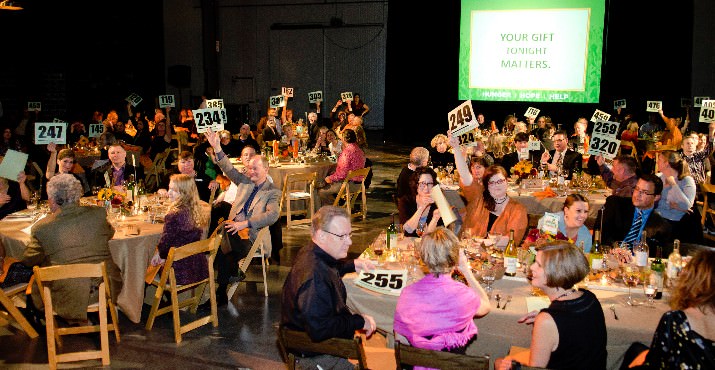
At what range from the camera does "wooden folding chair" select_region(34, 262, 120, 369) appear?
4.32m

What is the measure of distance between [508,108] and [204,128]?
1182 cm

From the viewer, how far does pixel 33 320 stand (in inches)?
213

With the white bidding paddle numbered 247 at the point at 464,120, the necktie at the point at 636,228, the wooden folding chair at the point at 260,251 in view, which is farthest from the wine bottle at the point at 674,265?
the wooden folding chair at the point at 260,251

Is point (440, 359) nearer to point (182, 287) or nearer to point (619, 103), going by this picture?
point (182, 287)

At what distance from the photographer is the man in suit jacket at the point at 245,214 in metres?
6.02

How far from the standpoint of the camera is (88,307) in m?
4.87

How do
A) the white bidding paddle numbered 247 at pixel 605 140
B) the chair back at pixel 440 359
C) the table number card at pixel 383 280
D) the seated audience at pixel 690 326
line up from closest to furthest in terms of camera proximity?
the seated audience at pixel 690 326
the chair back at pixel 440 359
the table number card at pixel 383 280
the white bidding paddle numbered 247 at pixel 605 140

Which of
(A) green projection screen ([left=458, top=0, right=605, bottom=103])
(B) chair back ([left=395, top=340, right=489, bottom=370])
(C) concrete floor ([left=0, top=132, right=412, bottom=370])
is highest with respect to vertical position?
(A) green projection screen ([left=458, top=0, right=605, bottom=103])

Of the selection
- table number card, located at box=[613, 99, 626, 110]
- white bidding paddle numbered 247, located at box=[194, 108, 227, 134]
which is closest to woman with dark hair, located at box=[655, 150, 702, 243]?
white bidding paddle numbered 247, located at box=[194, 108, 227, 134]

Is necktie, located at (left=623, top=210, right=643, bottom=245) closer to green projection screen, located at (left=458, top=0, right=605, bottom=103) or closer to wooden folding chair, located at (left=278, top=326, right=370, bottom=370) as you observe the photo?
wooden folding chair, located at (left=278, top=326, right=370, bottom=370)

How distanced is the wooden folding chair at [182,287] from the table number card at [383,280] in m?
1.47

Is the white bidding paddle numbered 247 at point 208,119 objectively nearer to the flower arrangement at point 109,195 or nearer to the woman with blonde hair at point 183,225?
the flower arrangement at point 109,195

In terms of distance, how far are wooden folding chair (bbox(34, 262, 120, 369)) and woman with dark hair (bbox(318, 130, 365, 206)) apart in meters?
4.38

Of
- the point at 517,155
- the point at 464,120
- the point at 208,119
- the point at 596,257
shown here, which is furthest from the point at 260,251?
the point at 517,155
